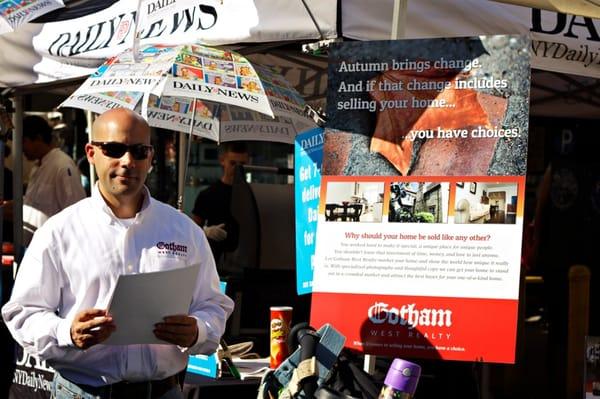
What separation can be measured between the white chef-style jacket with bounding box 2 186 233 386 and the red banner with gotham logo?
2.21ft

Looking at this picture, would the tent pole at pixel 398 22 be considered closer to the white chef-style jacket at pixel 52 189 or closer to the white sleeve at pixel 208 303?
the white sleeve at pixel 208 303

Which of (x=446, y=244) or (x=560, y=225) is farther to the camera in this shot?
(x=560, y=225)

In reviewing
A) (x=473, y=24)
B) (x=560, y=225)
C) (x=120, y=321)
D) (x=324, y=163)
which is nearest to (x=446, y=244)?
(x=324, y=163)

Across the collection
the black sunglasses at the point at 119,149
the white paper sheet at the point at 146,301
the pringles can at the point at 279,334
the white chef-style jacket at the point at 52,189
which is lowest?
the pringles can at the point at 279,334

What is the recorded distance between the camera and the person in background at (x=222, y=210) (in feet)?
22.9

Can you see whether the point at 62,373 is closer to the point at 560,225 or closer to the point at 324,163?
the point at 324,163

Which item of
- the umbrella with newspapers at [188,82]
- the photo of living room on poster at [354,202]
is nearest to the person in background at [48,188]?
the umbrella with newspapers at [188,82]

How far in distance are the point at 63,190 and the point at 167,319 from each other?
546cm

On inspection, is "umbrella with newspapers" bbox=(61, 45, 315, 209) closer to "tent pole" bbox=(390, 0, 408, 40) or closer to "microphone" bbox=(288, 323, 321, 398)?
"tent pole" bbox=(390, 0, 408, 40)

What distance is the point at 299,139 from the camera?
4.99 meters

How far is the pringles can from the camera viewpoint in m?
4.61

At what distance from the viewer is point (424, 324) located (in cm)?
390

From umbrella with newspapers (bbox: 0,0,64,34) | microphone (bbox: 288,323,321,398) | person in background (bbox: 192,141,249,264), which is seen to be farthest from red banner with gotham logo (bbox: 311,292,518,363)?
person in background (bbox: 192,141,249,264)

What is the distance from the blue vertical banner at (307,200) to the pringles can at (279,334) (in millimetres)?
145
